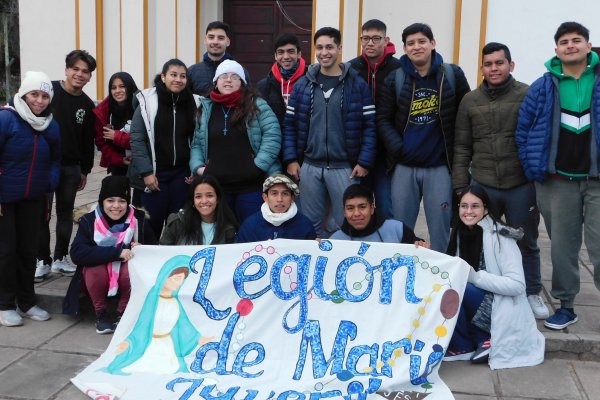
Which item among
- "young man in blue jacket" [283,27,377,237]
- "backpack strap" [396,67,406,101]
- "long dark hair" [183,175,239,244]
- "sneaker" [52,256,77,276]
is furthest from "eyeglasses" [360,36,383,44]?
"sneaker" [52,256,77,276]

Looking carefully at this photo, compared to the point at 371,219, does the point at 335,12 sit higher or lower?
higher

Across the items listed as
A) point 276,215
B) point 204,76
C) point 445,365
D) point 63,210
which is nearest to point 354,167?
point 276,215

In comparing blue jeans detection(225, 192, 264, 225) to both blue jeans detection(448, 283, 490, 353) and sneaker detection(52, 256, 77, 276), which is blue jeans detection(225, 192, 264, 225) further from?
blue jeans detection(448, 283, 490, 353)

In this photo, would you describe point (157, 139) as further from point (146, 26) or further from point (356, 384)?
point (146, 26)

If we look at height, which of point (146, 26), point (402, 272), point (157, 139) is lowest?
point (402, 272)

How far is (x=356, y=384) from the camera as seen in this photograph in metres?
4.18

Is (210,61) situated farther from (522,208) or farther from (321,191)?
(522,208)

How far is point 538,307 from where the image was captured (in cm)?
541

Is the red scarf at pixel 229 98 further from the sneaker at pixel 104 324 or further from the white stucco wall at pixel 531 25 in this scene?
the white stucco wall at pixel 531 25

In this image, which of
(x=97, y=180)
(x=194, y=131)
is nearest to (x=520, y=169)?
(x=194, y=131)

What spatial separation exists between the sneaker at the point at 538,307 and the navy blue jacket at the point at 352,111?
1593mm

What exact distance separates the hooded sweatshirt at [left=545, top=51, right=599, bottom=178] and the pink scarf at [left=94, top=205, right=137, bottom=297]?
3.08 m

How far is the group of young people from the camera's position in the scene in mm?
4820

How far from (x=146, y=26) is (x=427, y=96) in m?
7.16
